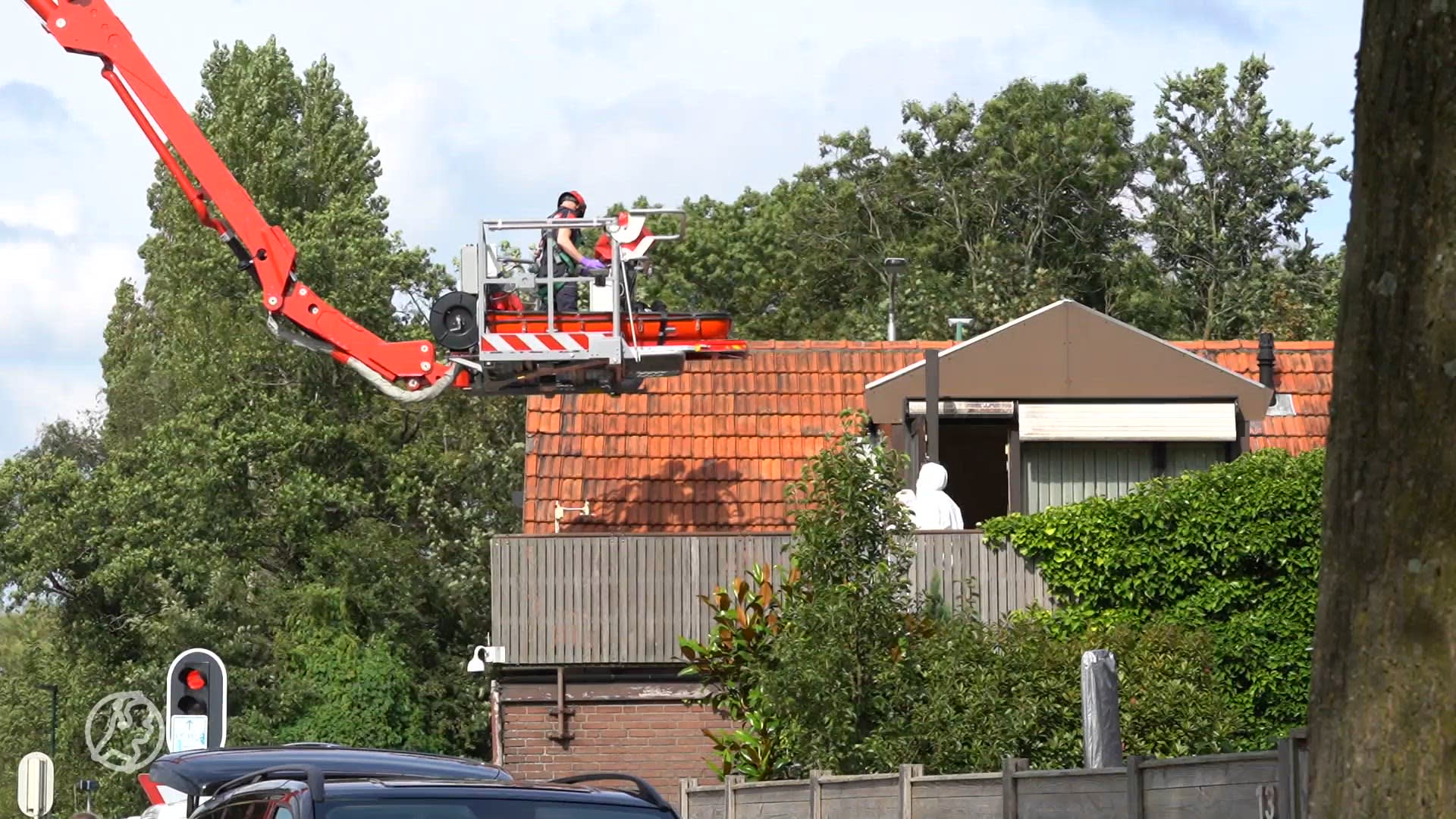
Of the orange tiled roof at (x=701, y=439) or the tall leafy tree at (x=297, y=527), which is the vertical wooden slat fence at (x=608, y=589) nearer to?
the orange tiled roof at (x=701, y=439)

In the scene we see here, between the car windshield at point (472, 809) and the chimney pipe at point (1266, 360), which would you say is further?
the chimney pipe at point (1266, 360)

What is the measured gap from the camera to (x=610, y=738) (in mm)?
24781

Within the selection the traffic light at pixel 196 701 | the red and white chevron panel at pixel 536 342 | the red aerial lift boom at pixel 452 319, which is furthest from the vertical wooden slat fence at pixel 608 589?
the traffic light at pixel 196 701

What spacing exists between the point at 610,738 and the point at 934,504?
4.22 meters

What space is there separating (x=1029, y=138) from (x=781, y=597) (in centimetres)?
2858

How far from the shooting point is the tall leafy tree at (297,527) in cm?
3688

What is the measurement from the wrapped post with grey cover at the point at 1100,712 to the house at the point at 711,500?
21.9 ft

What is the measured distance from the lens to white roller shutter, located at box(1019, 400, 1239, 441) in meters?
25.1

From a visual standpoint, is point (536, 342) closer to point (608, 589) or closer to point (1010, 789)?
point (608, 589)

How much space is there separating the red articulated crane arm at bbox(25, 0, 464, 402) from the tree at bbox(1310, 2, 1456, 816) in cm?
2088

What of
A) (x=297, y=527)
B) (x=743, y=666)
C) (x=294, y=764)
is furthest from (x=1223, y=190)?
(x=294, y=764)

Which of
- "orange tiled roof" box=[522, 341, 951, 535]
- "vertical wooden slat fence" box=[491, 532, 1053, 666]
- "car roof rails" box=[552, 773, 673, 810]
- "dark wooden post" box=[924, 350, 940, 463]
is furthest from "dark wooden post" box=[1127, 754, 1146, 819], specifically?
"orange tiled roof" box=[522, 341, 951, 535]

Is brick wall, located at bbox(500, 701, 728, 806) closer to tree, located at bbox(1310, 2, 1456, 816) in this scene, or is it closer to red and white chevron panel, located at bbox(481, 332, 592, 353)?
red and white chevron panel, located at bbox(481, 332, 592, 353)

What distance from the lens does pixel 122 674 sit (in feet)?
130
